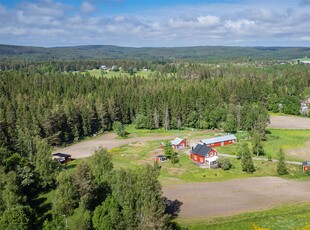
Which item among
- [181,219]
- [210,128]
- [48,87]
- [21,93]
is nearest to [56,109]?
[21,93]

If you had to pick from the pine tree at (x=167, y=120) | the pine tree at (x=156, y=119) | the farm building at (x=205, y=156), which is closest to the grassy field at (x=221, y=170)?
the farm building at (x=205, y=156)

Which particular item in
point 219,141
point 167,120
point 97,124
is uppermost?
point 167,120

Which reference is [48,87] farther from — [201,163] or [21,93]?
[201,163]

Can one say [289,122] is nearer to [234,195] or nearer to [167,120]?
[167,120]

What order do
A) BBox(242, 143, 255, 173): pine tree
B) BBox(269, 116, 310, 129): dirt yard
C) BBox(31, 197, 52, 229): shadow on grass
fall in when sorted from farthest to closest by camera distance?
BBox(269, 116, 310, 129): dirt yard, BBox(242, 143, 255, 173): pine tree, BBox(31, 197, 52, 229): shadow on grass

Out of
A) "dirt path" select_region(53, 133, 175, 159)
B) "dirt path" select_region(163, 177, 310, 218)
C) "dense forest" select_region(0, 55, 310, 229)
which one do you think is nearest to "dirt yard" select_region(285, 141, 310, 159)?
"dense forest" select_region(0, 55, 310, 229)

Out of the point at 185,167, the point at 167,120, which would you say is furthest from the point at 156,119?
the point at 185,167

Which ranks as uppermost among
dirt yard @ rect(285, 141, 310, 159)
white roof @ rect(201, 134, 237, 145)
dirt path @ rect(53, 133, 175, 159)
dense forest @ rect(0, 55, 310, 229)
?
dense forest @ rect(0, 55, 310, 229)

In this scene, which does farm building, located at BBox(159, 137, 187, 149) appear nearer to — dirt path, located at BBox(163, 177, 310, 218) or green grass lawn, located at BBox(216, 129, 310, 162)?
green grass lawn, located at BBox(216, 129, 310, 162)
